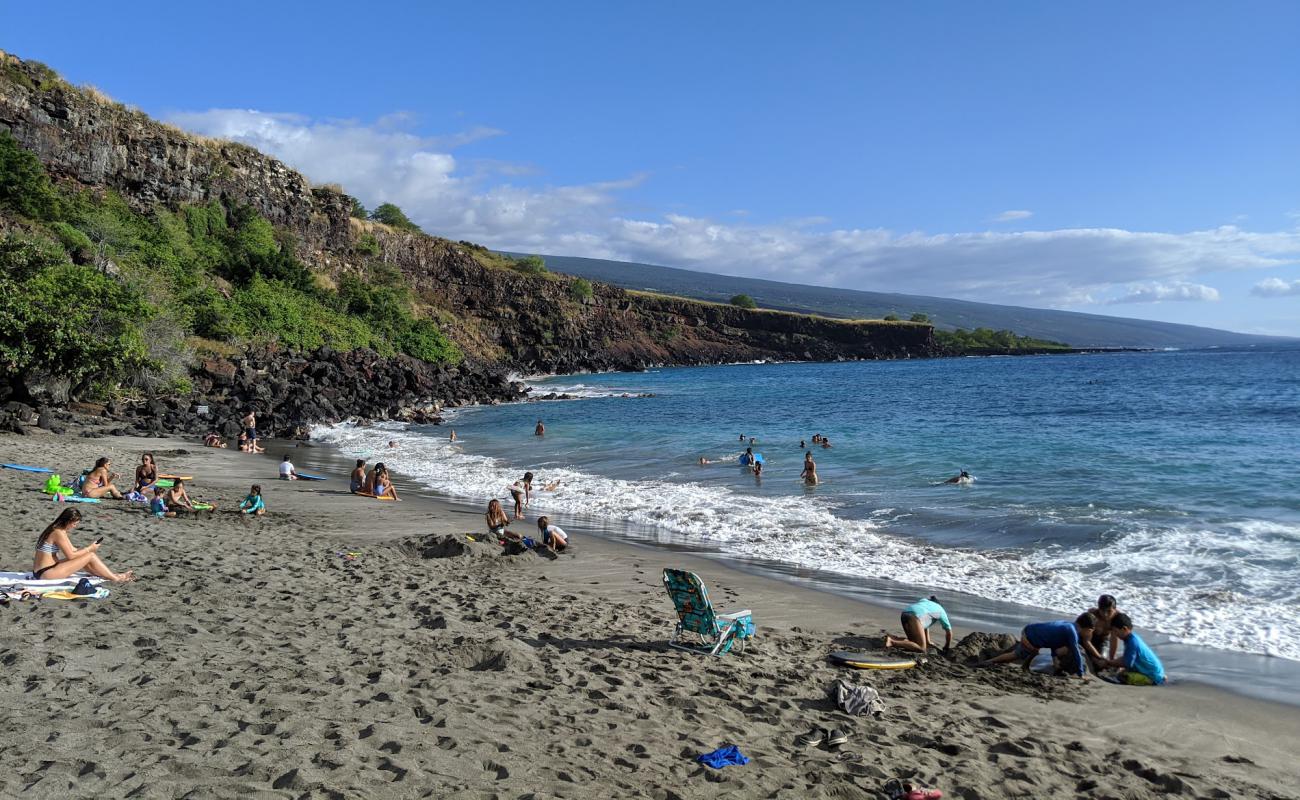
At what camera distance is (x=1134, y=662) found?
701 cm

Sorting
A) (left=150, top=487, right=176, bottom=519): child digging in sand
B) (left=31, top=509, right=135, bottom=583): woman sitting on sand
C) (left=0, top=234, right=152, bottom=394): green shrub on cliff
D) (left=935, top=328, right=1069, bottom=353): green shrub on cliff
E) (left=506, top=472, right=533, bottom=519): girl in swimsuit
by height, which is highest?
(left=935, top=328, right=1069, bottom=353): green shrub on cliff

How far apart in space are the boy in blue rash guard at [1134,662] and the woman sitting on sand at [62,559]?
401 inches

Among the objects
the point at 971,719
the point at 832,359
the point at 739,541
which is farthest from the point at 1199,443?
the point at 832,359

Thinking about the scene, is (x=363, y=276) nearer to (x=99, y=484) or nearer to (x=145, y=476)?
(x=145, y=476)

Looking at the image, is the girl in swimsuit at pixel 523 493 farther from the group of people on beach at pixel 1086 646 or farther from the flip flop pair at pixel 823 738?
the flip flop pair at pixel 823 738

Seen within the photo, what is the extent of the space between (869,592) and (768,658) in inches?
140

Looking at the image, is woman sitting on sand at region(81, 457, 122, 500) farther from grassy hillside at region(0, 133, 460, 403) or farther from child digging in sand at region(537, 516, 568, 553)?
grassy hillside at region(0, 133, 460, 403)

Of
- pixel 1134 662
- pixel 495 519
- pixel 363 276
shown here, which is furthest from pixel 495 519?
pixel 363 276

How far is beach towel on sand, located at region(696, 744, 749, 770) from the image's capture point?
4867 millimetres

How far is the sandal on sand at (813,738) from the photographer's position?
5273 mm

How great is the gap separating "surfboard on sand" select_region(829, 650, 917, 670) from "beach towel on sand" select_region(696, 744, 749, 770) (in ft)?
7.71

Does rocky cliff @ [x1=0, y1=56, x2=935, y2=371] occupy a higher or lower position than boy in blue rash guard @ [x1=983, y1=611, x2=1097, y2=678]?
higher

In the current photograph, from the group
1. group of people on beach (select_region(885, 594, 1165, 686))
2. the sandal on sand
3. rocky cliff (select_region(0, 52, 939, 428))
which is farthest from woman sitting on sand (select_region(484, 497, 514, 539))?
rocky cliff (select_region(0, 52, 939, 428))

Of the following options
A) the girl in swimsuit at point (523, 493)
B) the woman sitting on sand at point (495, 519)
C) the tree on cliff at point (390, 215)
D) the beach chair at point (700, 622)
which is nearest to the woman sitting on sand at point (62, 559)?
the woman sitting on sand at point (495, 519)
